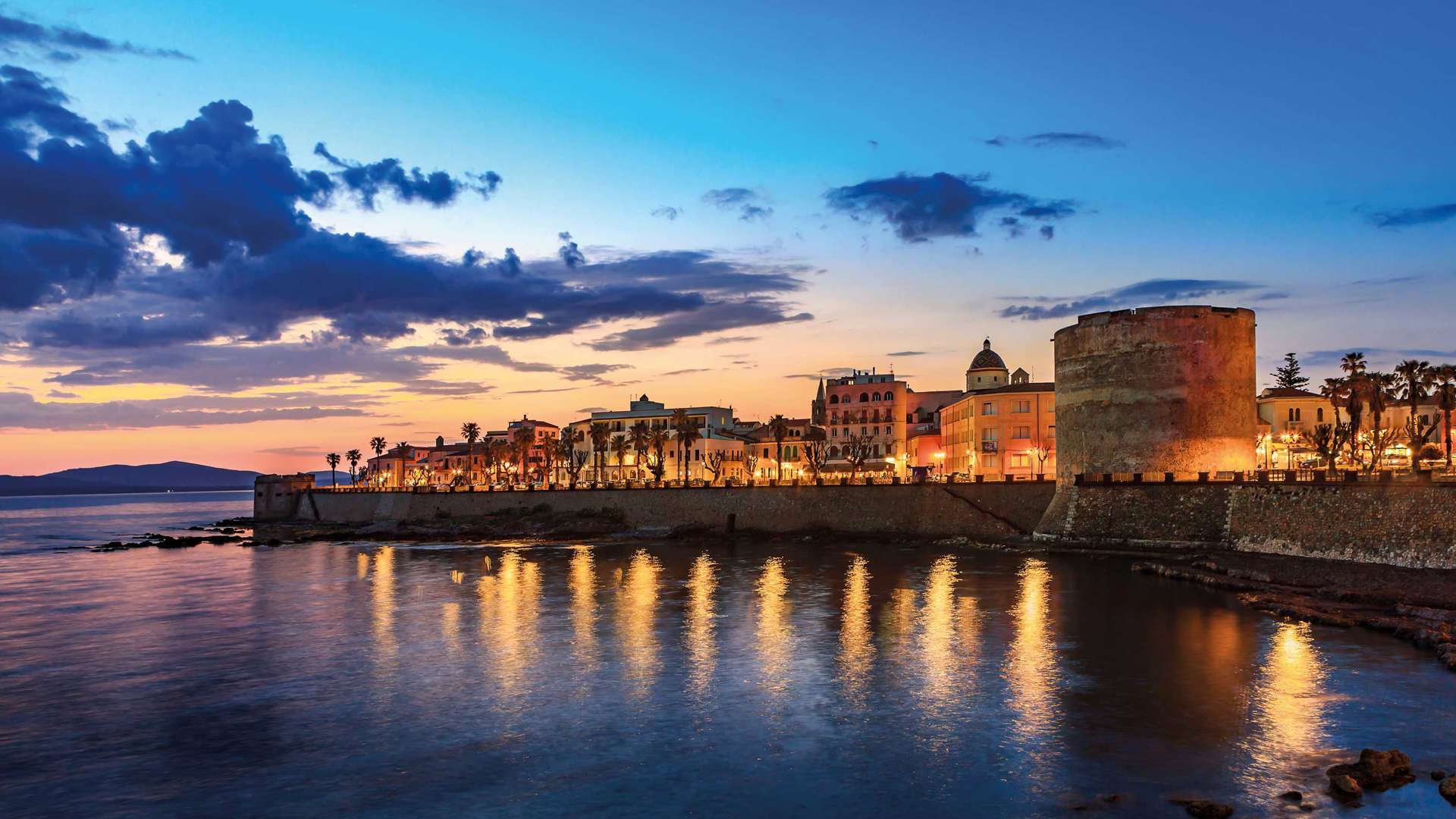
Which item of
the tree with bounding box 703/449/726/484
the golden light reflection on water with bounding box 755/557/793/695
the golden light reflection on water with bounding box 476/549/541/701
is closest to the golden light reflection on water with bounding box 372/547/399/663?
the golden light reflection on water with bounding box 476/549/541/701

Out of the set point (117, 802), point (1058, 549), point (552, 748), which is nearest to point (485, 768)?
point (552, 748)

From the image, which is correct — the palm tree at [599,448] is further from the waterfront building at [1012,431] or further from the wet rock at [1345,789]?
the wet rock at [1345,789]

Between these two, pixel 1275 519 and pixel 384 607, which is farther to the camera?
pixel 1275 519

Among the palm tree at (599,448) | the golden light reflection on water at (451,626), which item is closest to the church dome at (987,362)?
the palm tree at (599,448)

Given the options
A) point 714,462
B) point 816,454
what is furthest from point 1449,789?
point 714,462

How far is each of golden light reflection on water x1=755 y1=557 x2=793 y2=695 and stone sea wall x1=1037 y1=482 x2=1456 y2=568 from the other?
15.8 m

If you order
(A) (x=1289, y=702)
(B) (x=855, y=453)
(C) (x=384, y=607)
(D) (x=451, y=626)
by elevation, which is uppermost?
(B) (x=855, y=453)

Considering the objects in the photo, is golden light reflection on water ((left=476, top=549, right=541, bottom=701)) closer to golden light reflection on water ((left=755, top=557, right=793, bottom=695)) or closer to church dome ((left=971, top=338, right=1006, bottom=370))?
golden light reflection on water ((left=755, top=557, right=793, bottom=695))

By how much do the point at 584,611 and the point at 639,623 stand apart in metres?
3.36

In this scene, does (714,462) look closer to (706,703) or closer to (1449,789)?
(706,703)

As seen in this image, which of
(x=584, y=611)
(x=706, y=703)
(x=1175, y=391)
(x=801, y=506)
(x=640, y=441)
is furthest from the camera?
(x=640, y=441)

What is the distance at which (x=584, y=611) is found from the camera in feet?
110

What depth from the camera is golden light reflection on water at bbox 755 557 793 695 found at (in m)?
22.8

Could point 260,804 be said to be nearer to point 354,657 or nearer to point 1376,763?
point 354,657
